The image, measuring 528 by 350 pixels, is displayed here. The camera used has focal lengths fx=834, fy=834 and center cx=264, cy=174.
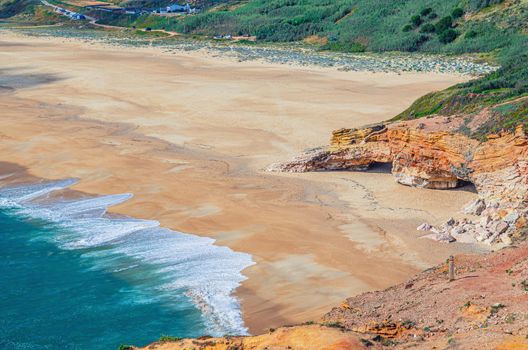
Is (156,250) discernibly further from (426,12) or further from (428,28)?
(426,12)

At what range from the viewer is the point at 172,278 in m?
23.0

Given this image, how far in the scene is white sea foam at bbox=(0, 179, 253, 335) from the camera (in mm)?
21594

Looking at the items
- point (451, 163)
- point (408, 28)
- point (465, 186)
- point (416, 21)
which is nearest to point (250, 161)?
point (465, 186)

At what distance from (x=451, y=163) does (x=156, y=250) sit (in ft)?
34.6

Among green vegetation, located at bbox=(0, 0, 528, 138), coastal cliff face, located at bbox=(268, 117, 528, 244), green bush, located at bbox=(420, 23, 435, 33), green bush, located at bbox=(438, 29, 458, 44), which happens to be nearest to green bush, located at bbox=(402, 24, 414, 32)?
green vegetation, located at bbox=(0, 0, 528, 138)

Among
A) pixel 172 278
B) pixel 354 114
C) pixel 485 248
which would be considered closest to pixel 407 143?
pixel 485 248

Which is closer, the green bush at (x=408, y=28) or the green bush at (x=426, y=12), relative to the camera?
the green bush at (x=408, y=28)

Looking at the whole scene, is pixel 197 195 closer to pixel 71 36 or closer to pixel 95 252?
pixel 95 252

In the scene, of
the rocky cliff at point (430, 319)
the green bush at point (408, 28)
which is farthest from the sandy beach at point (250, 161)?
the green bush at point (408, 28)

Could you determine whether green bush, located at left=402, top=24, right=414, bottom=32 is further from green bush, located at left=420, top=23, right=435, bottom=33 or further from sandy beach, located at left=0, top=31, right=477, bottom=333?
sandy beach, located at left=0, top=31, right=477, bottom=333

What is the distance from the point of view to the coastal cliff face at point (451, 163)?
24812mm

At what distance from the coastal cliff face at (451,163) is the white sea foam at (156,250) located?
21.8 feet

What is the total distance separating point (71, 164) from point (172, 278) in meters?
15.0

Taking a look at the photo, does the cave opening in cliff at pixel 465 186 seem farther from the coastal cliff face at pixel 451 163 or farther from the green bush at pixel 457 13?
the green bush at pixel 457 13
